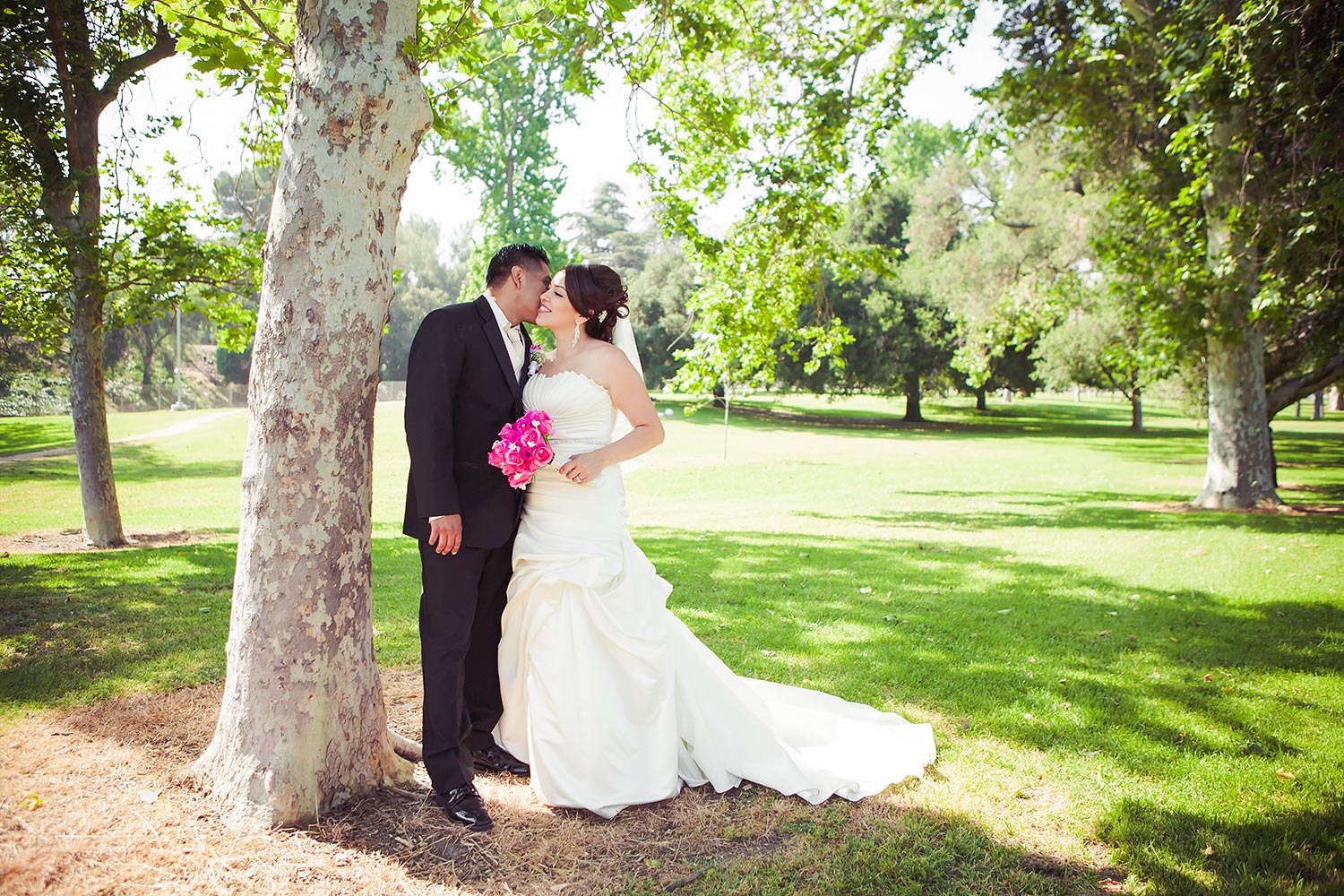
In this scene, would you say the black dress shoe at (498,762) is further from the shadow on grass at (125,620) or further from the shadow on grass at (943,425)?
the shadow on grass at (943,425)

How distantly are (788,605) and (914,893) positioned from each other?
14.8 feet

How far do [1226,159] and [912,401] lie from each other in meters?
35.6

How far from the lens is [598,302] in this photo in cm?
441

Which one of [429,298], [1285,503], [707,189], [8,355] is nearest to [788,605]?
[707,189]

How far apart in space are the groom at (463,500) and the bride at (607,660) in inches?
6.1

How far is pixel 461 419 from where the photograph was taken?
4082 mm

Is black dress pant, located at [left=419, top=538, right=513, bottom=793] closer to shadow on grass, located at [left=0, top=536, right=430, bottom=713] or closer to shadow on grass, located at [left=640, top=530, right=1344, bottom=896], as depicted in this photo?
shadow on grass, located at [left=0, top=536, right=430, bottom=713]

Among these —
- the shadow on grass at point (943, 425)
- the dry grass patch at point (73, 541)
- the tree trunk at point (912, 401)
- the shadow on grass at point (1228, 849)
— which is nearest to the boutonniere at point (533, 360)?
the shadow on grass at point (1228, 849)

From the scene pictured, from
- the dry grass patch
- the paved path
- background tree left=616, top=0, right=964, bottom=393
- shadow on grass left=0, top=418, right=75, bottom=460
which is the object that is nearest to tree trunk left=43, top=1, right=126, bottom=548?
the dry grass patch

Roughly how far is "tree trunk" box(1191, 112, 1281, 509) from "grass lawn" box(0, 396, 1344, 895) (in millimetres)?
1062

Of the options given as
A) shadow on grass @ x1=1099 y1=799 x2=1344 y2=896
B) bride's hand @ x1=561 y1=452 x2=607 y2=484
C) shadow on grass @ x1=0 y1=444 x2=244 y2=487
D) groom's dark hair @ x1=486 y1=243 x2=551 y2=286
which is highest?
groom's dark hair @ x1=486 y1=243 x2=551 y2=286

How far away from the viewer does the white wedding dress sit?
4000 mm

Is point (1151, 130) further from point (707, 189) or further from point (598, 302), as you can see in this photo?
point (598, 302)

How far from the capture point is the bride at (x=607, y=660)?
13.2ft
